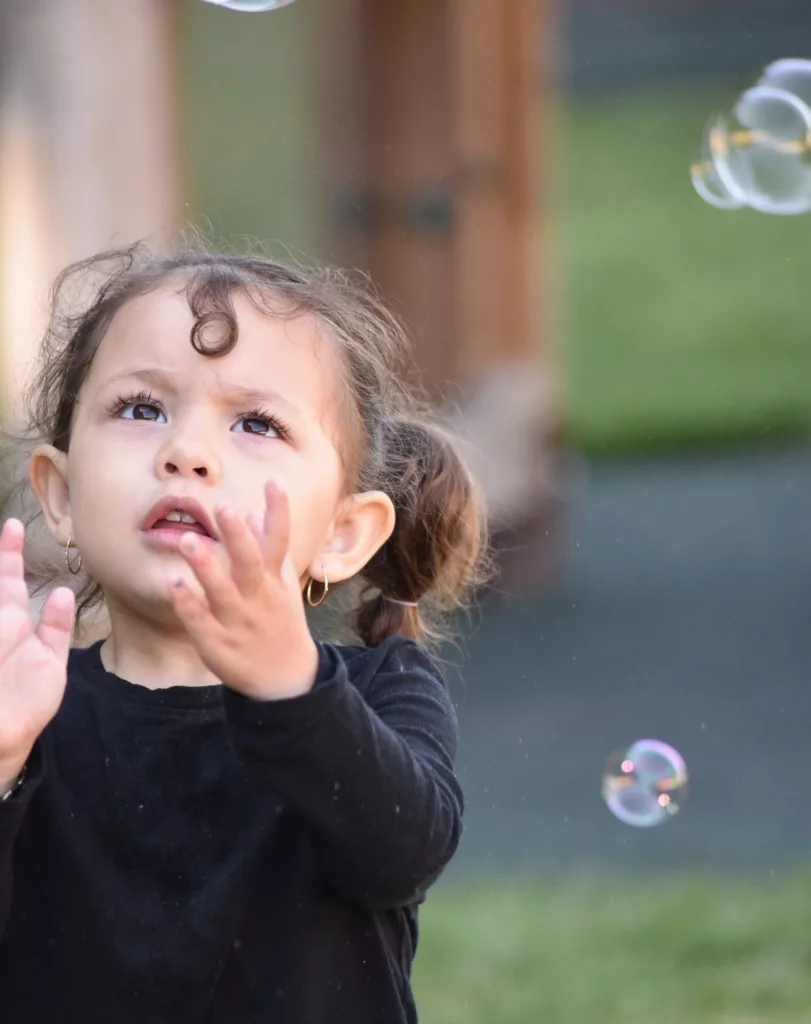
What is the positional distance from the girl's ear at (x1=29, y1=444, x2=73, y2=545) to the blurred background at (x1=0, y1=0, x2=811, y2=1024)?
45cm

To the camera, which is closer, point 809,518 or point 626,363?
point 809,518

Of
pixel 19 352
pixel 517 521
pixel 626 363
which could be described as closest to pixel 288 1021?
pixel 19 352

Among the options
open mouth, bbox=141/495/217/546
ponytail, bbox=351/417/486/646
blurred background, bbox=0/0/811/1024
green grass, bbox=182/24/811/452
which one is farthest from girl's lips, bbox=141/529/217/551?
green grass, bbox=182/24/811/452

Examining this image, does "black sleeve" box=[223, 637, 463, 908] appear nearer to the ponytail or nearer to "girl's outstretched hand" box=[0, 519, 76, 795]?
"girl's outstretched hand" box=[0, 519, 76, 795]

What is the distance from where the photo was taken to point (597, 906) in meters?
4.06

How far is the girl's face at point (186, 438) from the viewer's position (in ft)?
5.46

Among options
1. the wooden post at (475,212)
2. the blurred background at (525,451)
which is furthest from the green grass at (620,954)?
the wooden post at (475,212)

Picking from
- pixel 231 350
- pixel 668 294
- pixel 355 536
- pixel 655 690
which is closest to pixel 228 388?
pixel 231 350

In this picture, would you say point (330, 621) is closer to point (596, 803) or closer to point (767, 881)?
point (767, 881)

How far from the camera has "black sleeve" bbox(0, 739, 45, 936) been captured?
1561 mm

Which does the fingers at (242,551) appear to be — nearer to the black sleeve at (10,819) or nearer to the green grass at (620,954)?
the black sleeve at (10,819)

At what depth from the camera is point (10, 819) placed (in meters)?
1.56

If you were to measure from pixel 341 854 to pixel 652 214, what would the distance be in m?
16.1


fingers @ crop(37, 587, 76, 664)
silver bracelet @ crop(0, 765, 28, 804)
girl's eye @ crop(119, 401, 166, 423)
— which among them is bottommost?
silver bracelet @ crop(0, 765, 28, 804)
